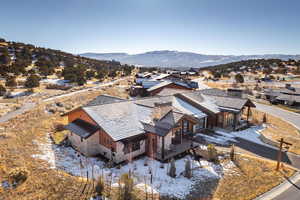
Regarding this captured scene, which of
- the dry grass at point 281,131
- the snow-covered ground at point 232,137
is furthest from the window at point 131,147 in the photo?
the dry grass at point 281,131

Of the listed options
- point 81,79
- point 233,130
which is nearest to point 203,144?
point 233,130

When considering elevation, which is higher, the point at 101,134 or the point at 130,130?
the point at 130,130

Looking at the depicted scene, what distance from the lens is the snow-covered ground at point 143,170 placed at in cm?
1410

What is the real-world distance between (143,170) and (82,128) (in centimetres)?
723

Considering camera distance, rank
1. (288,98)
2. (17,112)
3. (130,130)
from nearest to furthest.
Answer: (130,130) → (17,112) → (288,98)

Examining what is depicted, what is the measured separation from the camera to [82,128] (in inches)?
740

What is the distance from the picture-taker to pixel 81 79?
54469 mm

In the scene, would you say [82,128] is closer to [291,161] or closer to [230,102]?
[291,161]

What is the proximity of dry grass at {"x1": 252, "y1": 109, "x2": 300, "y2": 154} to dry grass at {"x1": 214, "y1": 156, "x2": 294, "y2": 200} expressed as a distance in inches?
297

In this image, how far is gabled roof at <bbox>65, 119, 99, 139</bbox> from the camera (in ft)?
58.4

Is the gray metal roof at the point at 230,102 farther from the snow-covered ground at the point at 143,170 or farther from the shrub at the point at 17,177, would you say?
the shrub at the point at 17,177

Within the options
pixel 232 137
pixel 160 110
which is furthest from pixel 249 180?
pixel 232 137

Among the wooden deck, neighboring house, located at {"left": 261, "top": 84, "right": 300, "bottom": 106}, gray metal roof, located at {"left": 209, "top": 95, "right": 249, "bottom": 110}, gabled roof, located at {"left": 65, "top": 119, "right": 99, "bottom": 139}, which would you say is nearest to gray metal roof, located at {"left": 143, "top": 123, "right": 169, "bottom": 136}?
the wooden deck

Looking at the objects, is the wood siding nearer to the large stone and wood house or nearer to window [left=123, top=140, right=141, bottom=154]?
the large stone and wood house
